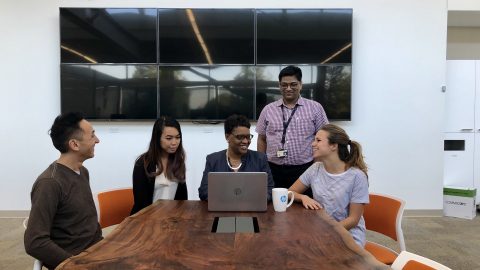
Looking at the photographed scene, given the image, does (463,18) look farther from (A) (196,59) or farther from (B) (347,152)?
(B) (347,152)

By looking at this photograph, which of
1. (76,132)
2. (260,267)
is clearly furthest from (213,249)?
(76,132)

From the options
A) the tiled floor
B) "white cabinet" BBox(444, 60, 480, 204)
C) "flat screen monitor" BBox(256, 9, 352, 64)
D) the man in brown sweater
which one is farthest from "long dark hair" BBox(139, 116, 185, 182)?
"white cabinet" BBox(444, 60, 480, 204)

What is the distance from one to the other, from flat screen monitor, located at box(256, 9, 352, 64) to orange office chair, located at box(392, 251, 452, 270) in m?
3.35

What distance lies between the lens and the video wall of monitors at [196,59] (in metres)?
4.23

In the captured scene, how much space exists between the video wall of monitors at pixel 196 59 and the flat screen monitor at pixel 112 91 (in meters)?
0.01

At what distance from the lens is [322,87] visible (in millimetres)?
4316

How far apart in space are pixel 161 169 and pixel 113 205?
1.21ft

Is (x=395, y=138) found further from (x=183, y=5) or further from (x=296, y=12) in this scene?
(x=183, y=5)

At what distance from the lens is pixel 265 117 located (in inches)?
112

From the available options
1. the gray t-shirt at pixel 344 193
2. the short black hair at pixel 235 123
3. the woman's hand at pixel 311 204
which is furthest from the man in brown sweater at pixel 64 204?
the gray t-shirt at pixel 344 193

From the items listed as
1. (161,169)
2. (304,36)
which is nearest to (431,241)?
(304,36)

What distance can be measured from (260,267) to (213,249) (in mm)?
215

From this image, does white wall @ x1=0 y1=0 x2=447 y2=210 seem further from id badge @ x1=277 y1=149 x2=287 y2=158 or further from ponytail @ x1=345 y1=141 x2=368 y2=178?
ponytail @ x1=345 y1=141 x2=368 y2=178

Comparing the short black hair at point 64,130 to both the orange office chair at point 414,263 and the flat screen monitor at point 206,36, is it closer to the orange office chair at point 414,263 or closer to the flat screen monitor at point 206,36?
the orange office chair at point 414,263
